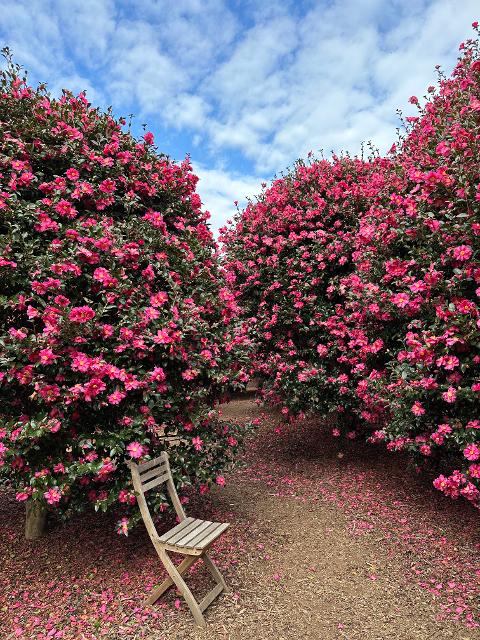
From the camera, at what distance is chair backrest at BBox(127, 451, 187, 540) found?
3.45 metres

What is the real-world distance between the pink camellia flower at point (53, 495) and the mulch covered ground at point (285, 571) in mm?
922

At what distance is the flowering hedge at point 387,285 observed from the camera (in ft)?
12.8

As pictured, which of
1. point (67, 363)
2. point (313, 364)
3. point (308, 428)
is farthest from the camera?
point (308, 428)

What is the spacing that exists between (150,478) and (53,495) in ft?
2.38

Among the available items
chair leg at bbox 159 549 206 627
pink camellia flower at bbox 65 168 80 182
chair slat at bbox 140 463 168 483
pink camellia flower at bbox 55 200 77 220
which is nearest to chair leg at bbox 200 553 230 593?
chair leg at bbox 159 549 206 627

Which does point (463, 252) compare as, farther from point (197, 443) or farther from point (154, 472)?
point (154, 472)

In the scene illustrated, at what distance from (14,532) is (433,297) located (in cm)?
480

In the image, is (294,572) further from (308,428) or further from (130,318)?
(308,428)

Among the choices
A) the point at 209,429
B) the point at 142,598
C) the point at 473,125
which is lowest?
the point at 142,598

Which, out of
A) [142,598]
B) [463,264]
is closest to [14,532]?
[142,598]

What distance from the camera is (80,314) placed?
3.38m

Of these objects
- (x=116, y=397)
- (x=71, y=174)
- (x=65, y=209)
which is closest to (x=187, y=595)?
(x=116, y=397)

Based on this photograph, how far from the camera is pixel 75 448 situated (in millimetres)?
3633

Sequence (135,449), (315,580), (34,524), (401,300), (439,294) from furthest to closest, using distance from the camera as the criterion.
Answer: (34,524), (401,300), (439,294), (315,580), (135,449)
